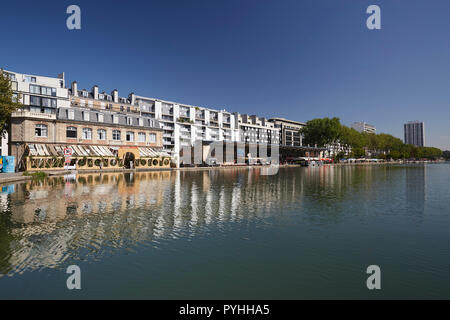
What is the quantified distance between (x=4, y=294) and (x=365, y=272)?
26.7 feet

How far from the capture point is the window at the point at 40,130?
45263 millimetres

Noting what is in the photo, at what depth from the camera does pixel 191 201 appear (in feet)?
52.5

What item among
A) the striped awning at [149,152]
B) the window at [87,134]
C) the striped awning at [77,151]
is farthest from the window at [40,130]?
the striped awning at [149,152]

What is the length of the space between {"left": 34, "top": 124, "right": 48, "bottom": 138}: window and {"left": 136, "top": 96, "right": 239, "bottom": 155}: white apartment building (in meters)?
40.1

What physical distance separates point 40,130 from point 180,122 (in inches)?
1963

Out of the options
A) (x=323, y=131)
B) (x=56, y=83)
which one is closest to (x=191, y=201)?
(x=56, y=83)

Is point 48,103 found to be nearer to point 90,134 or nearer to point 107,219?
point 90,134

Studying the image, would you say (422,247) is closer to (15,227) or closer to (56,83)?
(15,227)

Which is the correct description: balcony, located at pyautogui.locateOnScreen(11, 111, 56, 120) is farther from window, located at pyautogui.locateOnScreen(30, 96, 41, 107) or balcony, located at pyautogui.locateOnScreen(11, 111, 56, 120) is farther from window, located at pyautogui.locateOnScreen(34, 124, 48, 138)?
window, located at pyautogui.locateOnScreen(30, 96, 41, 107)

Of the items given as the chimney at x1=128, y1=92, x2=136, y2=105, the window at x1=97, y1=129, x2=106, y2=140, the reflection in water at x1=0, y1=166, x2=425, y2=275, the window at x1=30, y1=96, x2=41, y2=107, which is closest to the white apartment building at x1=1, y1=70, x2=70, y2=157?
the window at x1=30, y1=96, x2=41, y2=107

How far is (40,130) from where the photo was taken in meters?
45.7

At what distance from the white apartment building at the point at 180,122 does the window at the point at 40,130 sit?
132 ft

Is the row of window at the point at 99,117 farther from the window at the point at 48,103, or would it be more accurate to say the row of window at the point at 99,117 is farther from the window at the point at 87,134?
the window at the point at 48,103
